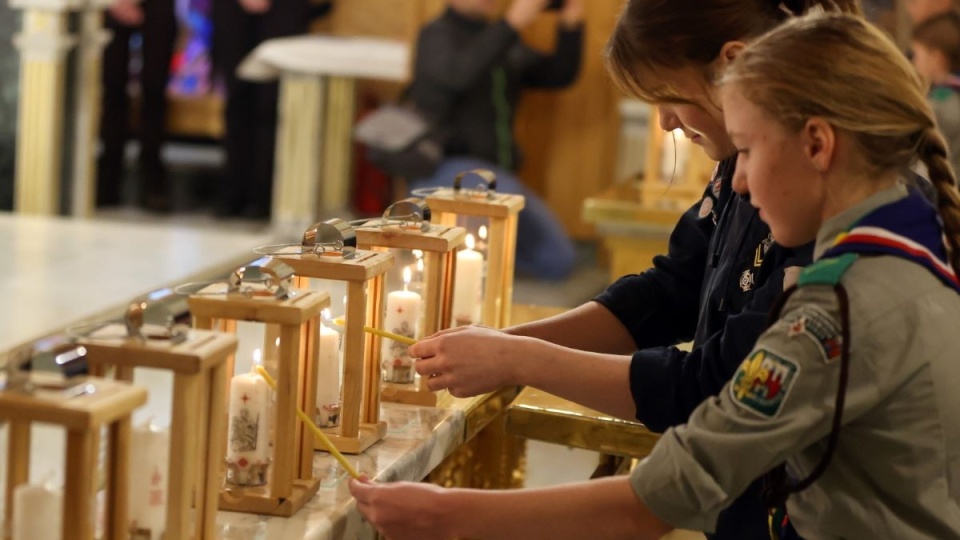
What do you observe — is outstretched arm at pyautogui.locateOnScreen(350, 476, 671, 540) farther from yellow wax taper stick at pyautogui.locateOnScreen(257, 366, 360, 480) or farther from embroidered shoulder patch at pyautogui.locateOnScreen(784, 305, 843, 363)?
embroidered shoulder patch at pyautogui.locateOnScreen(784, 305, 843, 363)

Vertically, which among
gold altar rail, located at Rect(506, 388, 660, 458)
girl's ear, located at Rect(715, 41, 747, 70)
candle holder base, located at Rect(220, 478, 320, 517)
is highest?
girl's ear, located at Rect(715, 41, 747, 70)

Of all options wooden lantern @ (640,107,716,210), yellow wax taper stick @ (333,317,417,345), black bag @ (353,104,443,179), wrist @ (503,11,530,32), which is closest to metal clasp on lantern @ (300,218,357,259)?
yellow wax taper stick @ (333,317,417,345)

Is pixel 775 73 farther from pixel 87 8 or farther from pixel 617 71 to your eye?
pixel 87 8

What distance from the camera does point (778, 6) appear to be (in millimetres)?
1670

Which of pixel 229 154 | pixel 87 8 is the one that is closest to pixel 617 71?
pixel 87 8

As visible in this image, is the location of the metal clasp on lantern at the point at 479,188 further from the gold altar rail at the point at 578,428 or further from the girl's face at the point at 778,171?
the girl's face at the point at 778,171

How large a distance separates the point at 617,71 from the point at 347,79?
504cm

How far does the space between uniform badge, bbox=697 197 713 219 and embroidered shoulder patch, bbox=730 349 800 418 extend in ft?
2.26

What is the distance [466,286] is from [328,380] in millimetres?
503

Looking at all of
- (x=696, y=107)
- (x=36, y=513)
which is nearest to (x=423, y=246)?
(x=696, y=107)

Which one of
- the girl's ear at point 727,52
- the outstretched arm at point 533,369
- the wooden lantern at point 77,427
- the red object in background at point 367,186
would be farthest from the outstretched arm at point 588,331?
the red object in background at point 367,186

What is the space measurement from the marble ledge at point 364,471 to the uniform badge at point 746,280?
449 mm

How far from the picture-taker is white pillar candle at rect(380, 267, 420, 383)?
1854 millimetres

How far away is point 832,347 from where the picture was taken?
1215mm
